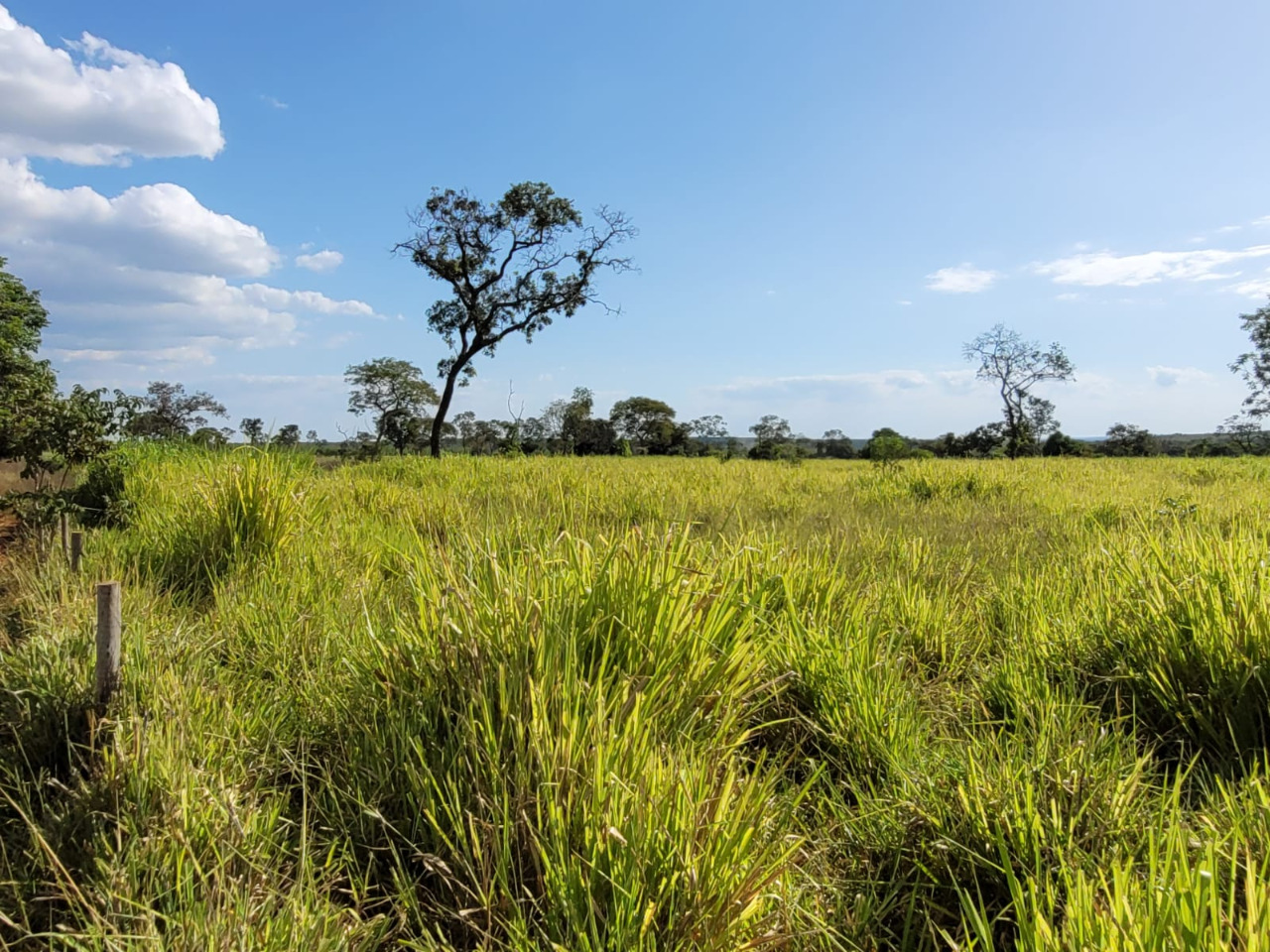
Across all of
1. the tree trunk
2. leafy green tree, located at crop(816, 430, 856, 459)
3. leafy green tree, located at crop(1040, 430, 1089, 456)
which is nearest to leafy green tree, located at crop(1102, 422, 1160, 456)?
leafy green tree, located at crop(1040, 430, 1089, 456)

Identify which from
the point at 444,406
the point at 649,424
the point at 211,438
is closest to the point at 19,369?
the point at 444,406

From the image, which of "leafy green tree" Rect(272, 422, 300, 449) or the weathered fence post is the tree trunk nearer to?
"leafy green tree" Rect(272, 422, 300, 449)

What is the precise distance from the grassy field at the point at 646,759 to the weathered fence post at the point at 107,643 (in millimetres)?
94

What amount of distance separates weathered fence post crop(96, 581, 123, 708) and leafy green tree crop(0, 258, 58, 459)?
371cm

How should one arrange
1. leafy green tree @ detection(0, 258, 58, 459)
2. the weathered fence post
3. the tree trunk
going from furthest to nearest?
the tree trunk
leafy green tree @ detection(0, 258, 58, 459)
the weathered fence post

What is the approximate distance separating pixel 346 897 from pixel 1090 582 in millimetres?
3073

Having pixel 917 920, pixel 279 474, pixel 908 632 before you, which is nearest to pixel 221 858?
pixel 917 920

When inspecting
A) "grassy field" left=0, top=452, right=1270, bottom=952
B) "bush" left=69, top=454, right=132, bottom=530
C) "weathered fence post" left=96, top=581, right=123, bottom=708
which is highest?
"bush" left=69, top=454, right=132, bottom=530

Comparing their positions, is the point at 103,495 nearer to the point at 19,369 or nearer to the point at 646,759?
the point at 646,759

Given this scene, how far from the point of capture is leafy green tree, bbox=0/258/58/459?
4.42 meters

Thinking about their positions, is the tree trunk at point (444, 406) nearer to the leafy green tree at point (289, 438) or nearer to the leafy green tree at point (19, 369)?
the leafy green tree at point (19, 369)

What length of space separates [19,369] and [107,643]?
26.8 metres

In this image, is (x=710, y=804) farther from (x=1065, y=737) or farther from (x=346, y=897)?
(x=1065, y=737)

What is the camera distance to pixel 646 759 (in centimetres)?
146
